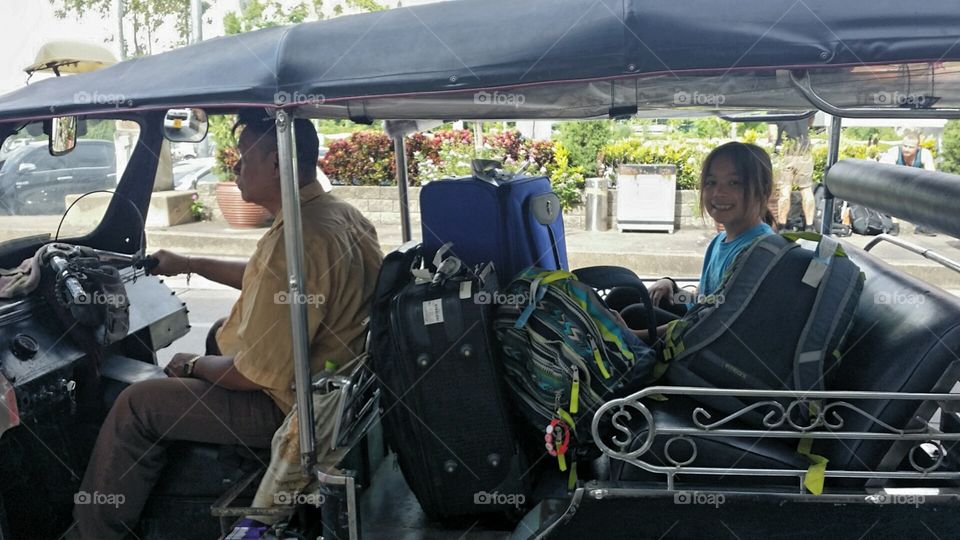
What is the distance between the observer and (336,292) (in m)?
2.69

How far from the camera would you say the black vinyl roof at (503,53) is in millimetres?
1871

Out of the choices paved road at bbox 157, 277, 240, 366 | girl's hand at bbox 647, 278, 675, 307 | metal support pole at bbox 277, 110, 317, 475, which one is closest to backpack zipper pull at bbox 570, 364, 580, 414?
metal support pole at bbox 277, 110, 317, 475

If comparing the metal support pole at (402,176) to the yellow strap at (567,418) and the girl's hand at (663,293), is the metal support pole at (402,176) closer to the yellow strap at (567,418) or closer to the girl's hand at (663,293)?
the girl's hand at (663,293)

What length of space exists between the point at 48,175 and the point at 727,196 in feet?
8.82

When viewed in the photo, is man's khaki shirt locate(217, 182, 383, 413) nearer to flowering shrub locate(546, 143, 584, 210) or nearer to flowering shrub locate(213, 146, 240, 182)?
flowering shrub locate(546, 143, 584, 210)

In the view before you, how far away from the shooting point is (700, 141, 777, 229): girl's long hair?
9.94ft

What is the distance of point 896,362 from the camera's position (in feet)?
7.30

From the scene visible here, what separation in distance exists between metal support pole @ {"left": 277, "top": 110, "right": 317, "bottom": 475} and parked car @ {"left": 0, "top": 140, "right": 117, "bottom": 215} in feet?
4.60

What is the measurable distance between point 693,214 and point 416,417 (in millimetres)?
8815

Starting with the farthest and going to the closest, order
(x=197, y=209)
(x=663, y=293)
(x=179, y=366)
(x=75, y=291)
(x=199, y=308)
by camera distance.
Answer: (x=197, y=209) < (x=199, y=308) < (x=663, y=293) < (x=179, y=366) < (x=75, y=291)

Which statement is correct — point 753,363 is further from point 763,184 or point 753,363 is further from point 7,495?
point 7,495

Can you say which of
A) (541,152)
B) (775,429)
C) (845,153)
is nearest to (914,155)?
(845,153)

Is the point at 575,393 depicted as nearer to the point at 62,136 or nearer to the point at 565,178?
the point at 62,136

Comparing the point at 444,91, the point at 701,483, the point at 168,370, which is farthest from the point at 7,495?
the point at 701,483
